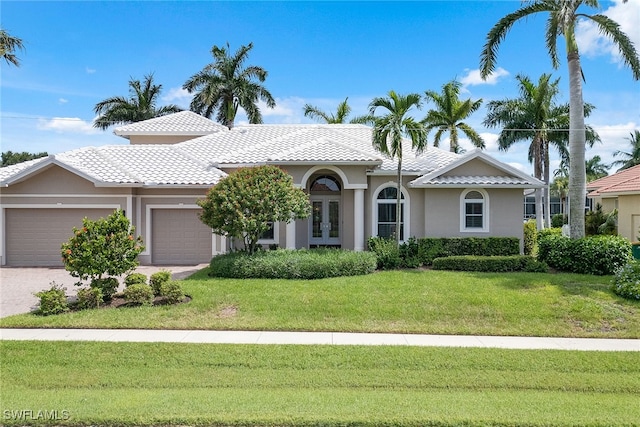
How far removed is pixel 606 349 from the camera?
26.6ft

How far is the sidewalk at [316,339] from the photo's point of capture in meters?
8.23

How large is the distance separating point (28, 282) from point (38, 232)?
4.46 meters

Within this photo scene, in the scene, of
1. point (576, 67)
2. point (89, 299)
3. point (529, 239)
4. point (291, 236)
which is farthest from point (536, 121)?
point (89, 299)

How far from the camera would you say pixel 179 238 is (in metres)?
17.6

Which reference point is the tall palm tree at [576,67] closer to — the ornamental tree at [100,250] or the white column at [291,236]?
the white column at [291,236]

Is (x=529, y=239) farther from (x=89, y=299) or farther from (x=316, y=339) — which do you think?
(x=89, y=299)

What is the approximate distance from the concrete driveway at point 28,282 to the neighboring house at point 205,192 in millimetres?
1356

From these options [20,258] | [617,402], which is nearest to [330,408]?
[617,402]

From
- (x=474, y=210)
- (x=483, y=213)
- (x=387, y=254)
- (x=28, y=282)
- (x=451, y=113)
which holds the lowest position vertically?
(x=28, y=282)

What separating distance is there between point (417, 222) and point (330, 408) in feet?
43.6

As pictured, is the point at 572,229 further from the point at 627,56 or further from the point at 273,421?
the point at 273,421

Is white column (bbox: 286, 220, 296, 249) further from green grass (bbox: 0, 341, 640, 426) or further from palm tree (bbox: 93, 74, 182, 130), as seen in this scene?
palm tree (bbox: 93, 74, 182, 130)

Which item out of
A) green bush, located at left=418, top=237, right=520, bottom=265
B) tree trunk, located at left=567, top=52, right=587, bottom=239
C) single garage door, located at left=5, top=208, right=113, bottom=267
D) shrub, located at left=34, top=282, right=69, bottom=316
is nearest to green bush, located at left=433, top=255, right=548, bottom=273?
green bush, located at left=418, top=237, right=520, bottom=265

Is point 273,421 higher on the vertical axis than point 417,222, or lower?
lower
